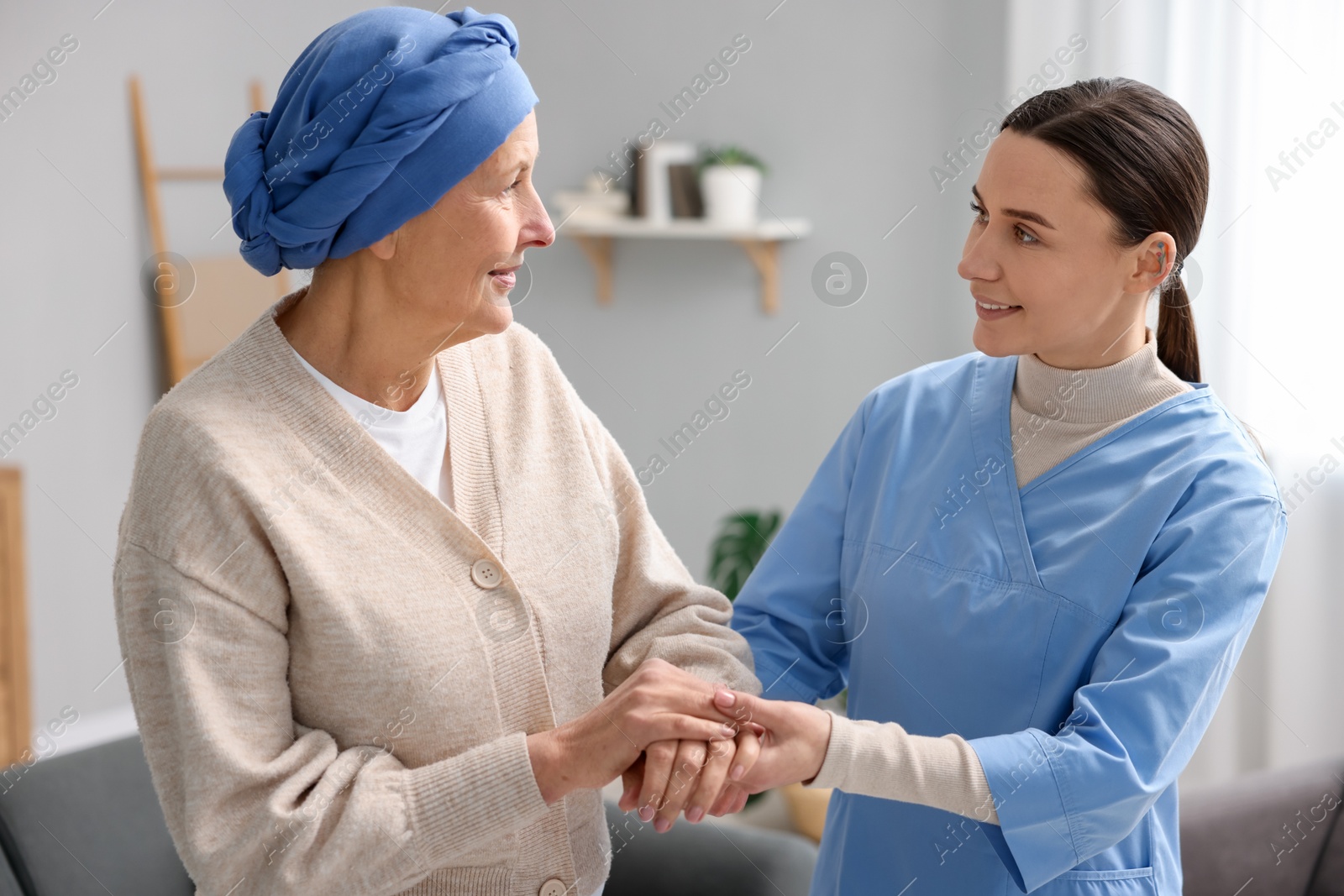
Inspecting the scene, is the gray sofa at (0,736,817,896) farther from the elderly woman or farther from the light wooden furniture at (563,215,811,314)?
the light wooden furniture at (563,215,811,314)

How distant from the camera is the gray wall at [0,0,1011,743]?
3076mm

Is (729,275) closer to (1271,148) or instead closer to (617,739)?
(1271,148)

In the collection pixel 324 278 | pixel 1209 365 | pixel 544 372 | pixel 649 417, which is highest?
pixel 324 278

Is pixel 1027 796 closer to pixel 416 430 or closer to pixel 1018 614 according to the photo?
pixel 1018 614

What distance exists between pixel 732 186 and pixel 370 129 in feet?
7.65

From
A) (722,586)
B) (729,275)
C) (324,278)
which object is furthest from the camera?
(729,275)

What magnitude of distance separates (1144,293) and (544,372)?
0.70 meters

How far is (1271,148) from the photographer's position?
2369 mm

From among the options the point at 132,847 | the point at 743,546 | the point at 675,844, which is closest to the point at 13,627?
the point at 132,847

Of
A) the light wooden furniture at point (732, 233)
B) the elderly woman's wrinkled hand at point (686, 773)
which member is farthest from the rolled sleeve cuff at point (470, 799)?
the light wooden furniture at point (732, 233)

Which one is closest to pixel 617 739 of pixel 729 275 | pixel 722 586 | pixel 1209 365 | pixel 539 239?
pixel 539 239

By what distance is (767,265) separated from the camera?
11.2 ft

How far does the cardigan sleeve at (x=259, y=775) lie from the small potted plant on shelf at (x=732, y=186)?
8.13ft

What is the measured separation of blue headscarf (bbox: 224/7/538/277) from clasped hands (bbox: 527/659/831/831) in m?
0.54
